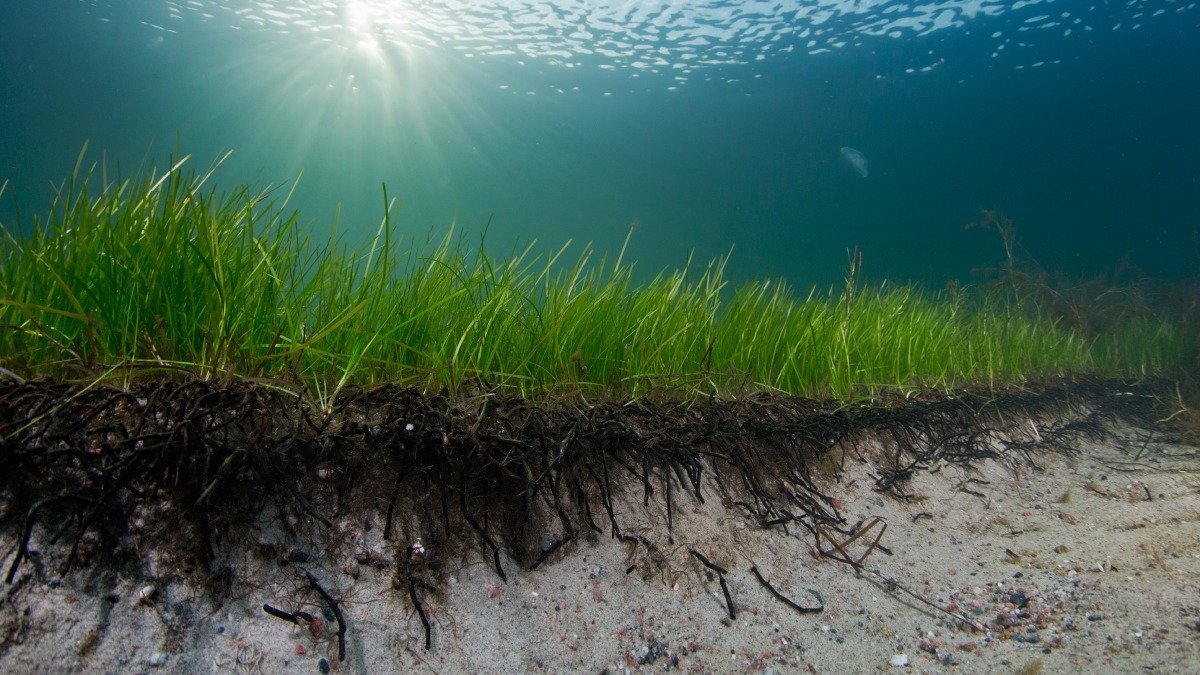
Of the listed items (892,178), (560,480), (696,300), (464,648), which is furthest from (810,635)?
(892,178)

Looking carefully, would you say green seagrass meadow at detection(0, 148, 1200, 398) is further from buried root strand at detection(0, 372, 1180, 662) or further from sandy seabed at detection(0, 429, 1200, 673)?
sandy seabed at detection(0, 429, 1200, 673)

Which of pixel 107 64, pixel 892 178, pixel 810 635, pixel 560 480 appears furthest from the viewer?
pixel 892 178

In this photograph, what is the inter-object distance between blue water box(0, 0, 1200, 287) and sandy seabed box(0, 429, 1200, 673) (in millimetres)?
12672

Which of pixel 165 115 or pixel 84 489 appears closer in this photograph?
pixel 84 489

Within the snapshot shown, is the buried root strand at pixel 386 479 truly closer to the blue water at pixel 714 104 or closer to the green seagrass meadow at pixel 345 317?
the green seagrass meadow at pixel 345 317

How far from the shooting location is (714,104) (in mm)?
35781

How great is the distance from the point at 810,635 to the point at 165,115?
5654 cm

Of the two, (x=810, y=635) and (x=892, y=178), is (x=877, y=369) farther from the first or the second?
(x=892, y=178)

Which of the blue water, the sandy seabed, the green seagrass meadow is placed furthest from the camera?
the blue water

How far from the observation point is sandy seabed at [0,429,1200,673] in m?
1.25

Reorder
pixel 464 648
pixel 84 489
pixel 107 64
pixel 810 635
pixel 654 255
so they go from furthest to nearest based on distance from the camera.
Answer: pixel 654 255
pixel 107 64
pixel 810 635
pixel 464 648
pixel 84 489

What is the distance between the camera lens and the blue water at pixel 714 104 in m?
24.7

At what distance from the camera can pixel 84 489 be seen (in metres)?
1.27

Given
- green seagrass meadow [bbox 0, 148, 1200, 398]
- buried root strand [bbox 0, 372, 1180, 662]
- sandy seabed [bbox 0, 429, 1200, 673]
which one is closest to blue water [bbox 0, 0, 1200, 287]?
green seagrass meadow [bbox 0, 148, 1200, 398]
